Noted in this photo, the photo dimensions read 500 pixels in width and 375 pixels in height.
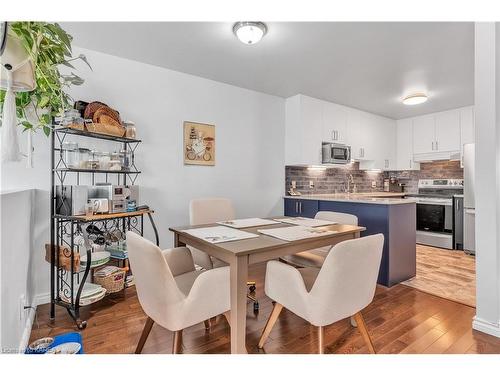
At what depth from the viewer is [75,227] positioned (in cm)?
253

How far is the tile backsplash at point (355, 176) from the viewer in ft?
14.5

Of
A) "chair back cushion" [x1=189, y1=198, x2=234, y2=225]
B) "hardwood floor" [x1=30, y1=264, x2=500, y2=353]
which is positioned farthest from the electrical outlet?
"chair back cushion" [x1=189, y1=198, x2=234, y2=225]

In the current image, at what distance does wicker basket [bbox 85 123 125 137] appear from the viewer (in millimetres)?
2248

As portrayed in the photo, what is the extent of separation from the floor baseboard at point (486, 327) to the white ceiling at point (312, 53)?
226 centimetres

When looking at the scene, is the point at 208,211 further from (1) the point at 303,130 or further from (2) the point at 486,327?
(2) the point at 486,327

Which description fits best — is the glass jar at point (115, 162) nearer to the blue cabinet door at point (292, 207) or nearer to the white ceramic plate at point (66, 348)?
the white ceramic plate at point (66, 348)

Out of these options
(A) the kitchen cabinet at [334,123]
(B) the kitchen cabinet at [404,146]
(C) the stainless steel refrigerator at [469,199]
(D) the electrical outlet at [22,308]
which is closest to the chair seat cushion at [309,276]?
(D) the electrical outlet at [22,308]

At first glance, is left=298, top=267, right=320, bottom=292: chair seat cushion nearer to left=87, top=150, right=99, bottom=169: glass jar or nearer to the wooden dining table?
the wooden dining table

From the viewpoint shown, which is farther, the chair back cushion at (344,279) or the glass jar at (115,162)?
the glass jar at (115,162)

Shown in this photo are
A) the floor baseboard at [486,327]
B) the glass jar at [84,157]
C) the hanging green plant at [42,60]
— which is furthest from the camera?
the glass jar at [84,157]

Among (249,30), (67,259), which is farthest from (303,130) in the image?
(67,259)

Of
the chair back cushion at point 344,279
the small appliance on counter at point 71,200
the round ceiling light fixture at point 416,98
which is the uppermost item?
the round ceiling light fixture at point 416,98

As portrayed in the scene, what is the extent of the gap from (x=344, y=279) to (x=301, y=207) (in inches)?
101
